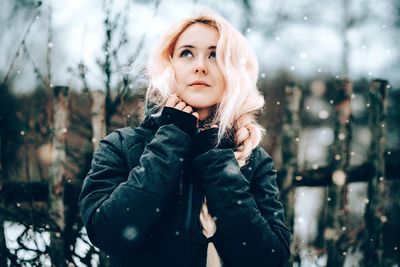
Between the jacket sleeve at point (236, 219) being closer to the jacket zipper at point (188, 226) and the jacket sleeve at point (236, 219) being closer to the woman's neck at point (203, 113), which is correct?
the jacket zipper at point (188, 226)

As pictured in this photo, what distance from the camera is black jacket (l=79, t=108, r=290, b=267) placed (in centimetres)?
144

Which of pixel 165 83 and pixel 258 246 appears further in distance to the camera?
pixel 165 83

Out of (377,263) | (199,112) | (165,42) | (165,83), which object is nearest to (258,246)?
(199,112)

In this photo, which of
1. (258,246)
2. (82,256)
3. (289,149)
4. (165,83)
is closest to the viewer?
(258,246)

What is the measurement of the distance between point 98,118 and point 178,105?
10.9 ft

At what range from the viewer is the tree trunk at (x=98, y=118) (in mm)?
4730

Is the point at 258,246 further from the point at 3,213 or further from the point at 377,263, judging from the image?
the point at 377,263

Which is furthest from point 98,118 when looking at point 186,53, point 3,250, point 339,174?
point 339,174

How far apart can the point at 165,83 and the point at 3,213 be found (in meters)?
3.74

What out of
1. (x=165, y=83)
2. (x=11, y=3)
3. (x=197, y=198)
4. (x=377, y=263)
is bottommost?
(x=377, y=263)

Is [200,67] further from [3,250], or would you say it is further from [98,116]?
[3,250]

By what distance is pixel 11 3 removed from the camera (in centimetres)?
476

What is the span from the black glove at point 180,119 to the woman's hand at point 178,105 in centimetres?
3

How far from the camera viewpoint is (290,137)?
5.39 metres
